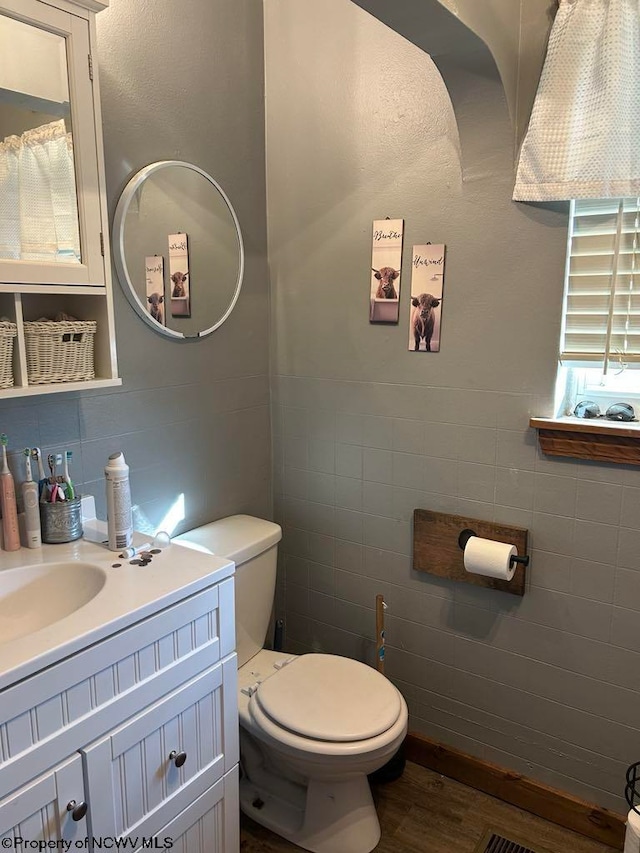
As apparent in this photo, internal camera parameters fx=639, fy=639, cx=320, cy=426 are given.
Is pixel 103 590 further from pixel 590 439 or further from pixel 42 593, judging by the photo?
pixel 590 439

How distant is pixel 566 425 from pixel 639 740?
0.88 meters

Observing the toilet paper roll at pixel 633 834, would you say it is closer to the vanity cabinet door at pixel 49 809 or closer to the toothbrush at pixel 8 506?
the vanity cabinet door at pixel 49 809

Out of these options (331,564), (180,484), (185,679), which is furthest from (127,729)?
(331,564)

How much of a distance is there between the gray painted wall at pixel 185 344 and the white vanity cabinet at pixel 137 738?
555mm

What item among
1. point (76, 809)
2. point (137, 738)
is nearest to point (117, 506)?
point (137, 738)

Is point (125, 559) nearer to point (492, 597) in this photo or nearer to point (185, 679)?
point (185, 679)

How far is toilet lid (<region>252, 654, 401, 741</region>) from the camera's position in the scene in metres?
1.62

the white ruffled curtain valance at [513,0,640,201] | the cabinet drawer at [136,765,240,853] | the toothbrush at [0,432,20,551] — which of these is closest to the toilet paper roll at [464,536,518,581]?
the cabinet drawer at [136,765,240,853]

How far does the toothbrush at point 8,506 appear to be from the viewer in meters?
1.46

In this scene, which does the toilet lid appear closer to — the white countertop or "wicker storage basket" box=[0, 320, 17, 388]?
the white countertop

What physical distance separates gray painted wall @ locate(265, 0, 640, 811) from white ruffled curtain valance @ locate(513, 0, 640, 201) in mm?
91

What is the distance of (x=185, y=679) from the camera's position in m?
1.36

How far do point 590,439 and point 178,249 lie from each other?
4.13 feet

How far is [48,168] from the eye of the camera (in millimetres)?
1399
